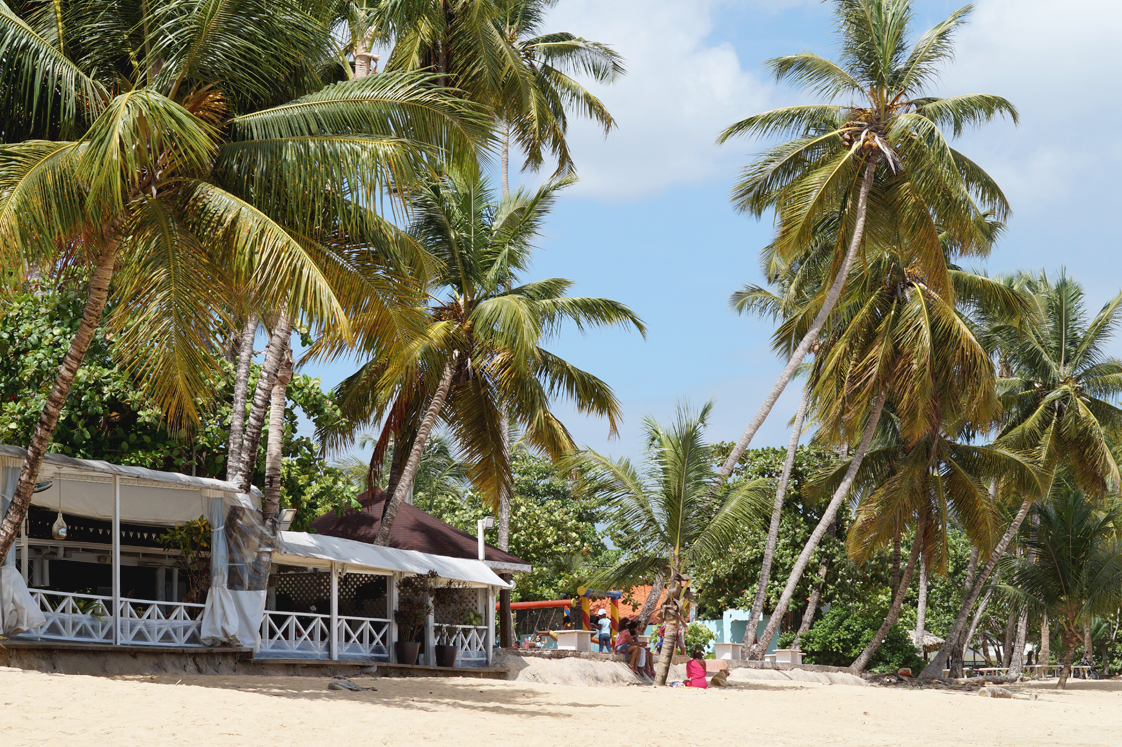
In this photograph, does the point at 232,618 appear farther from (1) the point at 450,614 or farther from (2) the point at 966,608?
(2) the point at 966,608

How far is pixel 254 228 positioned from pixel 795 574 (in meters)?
16.3

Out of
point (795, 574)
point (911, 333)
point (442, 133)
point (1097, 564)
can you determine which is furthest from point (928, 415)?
point (442, 133)

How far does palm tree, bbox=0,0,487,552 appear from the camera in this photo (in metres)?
9.46

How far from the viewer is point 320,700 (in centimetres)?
1024

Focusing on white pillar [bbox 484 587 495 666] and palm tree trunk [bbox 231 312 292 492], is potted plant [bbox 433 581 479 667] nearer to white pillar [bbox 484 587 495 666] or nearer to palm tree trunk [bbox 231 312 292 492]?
white pillar [bbox 484 587 495 666]

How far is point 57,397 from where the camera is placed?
33.2ft

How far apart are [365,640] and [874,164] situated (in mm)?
13389

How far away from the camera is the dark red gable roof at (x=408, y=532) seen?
762 inches

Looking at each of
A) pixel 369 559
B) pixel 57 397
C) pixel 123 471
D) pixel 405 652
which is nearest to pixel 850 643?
pixel 405 652

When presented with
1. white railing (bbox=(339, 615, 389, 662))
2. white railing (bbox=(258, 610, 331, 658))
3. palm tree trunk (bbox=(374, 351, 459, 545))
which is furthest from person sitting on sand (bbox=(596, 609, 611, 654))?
A: white railing (bbox=(258, 610, 331, 658))

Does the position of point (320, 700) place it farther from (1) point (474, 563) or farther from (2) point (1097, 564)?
(2) point (1097, 564)

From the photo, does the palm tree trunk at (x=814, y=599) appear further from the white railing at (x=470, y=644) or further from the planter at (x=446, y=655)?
the planter at (x=446, y=655)

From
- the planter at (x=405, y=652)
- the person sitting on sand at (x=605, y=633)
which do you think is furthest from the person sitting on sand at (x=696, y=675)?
the person sitting on sand at (x=605, y=633)

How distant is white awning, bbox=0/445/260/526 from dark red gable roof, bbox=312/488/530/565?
17.9 ft
